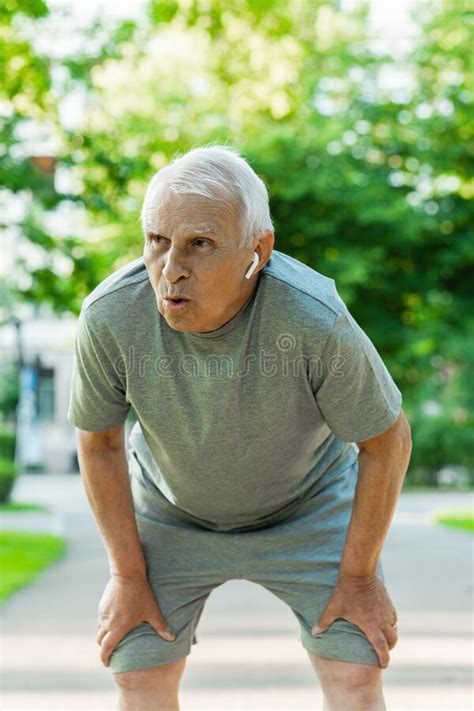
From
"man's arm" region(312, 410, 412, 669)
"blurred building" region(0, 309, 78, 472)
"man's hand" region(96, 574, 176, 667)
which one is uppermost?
"man's arm" region(312, 410, 412, 669)

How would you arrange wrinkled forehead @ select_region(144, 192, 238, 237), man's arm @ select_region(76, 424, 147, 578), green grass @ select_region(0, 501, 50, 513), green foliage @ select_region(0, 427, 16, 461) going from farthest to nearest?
green foliage @ select_region(0, 427, 16, 461) → green grass @ select_region(0, 501, 50, 513) → man's arm @ select_region(76, 424, 147, 578) → wrinkled forehead @ select_region(144, 192, 238, 237)

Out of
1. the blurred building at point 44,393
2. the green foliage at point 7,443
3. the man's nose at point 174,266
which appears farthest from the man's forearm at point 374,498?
the blurred building at point 44,393

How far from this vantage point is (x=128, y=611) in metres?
2.86

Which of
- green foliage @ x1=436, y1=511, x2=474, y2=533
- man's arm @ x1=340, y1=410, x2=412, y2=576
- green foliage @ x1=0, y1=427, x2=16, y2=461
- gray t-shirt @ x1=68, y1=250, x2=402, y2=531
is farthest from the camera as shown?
green foliage @ x1=0, y1=427, x2=16, y2=461

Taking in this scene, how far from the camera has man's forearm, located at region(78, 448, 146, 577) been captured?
2.82 meters

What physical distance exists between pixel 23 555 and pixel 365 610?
8.32 m

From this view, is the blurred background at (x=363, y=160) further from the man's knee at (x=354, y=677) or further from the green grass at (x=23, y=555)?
the man's knee at (x=354, y=677)

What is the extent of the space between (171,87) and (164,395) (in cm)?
2039

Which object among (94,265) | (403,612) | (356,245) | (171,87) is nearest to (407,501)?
(356,245)

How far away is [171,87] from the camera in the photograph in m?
22.3

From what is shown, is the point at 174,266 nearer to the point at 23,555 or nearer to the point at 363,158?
the point at 23,555

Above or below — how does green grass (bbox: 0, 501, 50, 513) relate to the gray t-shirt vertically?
below

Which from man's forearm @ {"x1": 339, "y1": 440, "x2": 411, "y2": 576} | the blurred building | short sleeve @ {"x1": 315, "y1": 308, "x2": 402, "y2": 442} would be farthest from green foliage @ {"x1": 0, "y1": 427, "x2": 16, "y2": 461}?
short sleeve @ {"x1": 315, "y1": 308, "x2": 402, "y2": 442}

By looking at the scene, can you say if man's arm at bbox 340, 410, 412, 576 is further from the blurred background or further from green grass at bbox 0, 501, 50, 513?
green grass at bbox 0, 501, 50, 513
